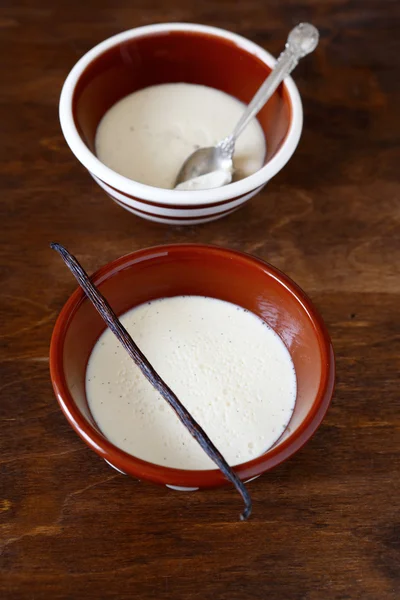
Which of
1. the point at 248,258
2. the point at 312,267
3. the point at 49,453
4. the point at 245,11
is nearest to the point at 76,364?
the point at 49,453

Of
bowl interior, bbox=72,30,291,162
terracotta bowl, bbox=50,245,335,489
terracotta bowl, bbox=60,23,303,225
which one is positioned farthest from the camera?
bowl interior, bbox=72,30,291,162

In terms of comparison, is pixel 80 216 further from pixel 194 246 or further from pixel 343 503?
pixel 343 503

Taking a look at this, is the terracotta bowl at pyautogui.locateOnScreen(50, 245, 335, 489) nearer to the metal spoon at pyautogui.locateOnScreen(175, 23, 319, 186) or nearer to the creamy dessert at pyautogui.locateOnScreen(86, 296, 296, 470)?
the creamy dessert at pyautogui.locateOnScreen(86, 296, 296, 470)

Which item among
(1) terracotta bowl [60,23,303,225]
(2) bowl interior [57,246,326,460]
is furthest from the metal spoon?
(2) bowl interior [57,246,326,460]

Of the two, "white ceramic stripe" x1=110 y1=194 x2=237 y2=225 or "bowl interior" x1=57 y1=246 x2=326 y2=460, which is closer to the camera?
"bowl interior" x1=57 y1=246 x2=326 y2=460

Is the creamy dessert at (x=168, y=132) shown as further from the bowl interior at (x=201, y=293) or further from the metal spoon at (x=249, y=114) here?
the bowl interior at (x=201, y=293)

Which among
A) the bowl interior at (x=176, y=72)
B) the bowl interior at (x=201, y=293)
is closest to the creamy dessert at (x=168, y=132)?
the bowl interior at (x=176, y=72)

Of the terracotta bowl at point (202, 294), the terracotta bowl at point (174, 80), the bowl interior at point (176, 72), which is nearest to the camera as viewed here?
the terracotta bowl at point (202, 294)

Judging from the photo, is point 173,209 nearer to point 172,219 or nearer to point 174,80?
point 172,219
